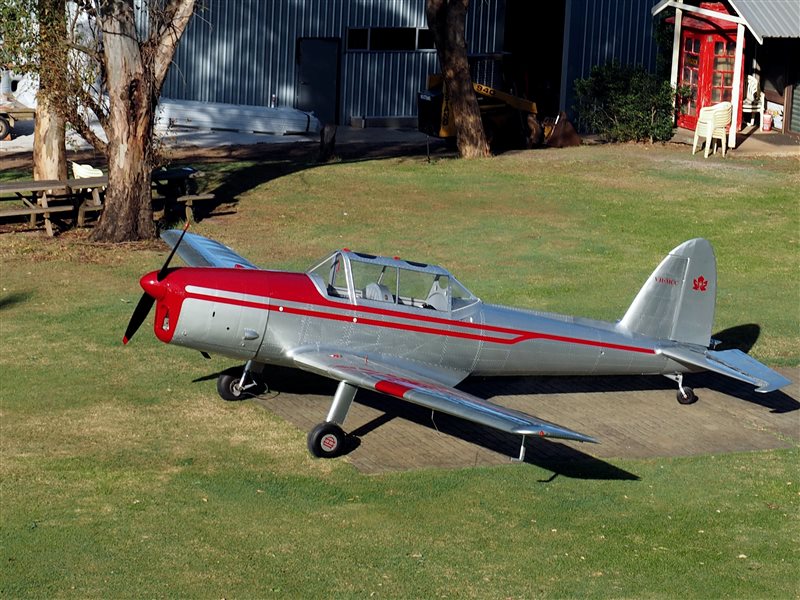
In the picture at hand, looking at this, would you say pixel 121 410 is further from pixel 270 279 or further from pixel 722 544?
pixel 722 544

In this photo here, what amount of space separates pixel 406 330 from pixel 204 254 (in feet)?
12.3

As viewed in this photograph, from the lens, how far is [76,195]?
23.5 metres

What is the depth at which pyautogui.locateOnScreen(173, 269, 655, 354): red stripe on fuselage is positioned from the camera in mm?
12594

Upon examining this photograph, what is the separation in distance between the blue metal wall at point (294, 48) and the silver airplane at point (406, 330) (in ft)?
84.0

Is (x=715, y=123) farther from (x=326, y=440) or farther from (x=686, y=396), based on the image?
(x=326, y=440)

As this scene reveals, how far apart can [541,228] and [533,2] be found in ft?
63.0

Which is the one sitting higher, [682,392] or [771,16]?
[771,16]

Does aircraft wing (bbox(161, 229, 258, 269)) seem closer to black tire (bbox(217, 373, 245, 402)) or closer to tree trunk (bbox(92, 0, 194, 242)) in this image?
black tire (bbox(217, 373, 245, 402))

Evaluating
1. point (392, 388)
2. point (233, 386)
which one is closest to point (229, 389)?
point (233, 386)

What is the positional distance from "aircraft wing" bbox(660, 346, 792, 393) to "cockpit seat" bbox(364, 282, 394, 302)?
11.8ft

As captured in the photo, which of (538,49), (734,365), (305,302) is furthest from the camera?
(538,49)

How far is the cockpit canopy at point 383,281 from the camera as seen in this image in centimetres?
1318

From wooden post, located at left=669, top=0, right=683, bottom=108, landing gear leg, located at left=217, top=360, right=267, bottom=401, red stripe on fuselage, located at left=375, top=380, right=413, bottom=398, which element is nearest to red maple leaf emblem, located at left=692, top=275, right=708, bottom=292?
red stripe on fuselage, located at left=375, top=380, right=413, bottom=398

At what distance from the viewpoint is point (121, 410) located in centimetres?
1354
